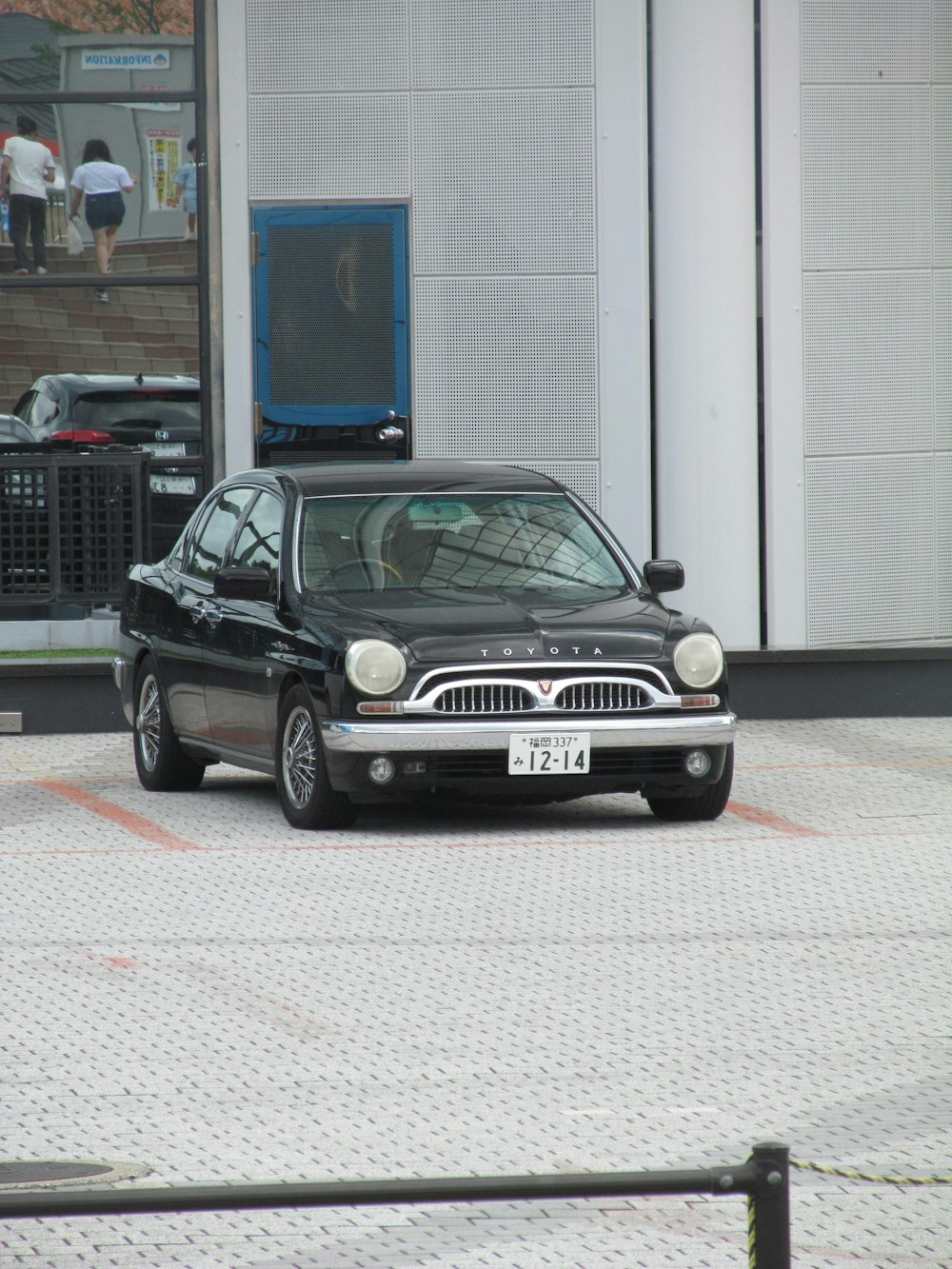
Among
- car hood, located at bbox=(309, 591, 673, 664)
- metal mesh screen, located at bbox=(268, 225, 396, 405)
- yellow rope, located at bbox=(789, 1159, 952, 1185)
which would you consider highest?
metal mesh screen, located at bbox=(268, 225, 396, 405)

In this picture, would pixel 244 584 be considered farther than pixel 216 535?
No

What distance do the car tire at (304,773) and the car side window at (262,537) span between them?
2.64 ft

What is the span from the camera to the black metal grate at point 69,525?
15.8m

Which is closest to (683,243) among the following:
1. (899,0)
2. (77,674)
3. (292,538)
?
(899,0)

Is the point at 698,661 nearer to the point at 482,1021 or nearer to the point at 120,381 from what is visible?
the point at 482,1021

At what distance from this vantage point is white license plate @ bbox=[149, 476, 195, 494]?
1745 cm

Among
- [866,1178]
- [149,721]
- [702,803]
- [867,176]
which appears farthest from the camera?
[867,176]

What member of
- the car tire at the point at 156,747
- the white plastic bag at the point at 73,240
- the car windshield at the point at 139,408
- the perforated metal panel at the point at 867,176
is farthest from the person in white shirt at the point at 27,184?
the car tire at the point at 156,747

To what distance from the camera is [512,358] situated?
17250 mm

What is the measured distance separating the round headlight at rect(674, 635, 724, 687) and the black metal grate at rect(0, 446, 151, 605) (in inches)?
249

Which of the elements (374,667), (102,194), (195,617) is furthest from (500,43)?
(374,667)

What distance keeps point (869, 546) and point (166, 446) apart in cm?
513

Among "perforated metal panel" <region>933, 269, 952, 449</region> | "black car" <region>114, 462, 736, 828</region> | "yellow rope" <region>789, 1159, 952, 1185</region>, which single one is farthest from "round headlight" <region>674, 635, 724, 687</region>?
A: "perforated metal panel" <region>933, 269, 952, 449</region>

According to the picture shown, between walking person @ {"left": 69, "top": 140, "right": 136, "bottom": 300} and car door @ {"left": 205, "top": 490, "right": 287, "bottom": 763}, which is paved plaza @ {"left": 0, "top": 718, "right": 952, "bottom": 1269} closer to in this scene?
car door @ {"left": 205, "top": 490, "right": 287, "bottom": 763}
